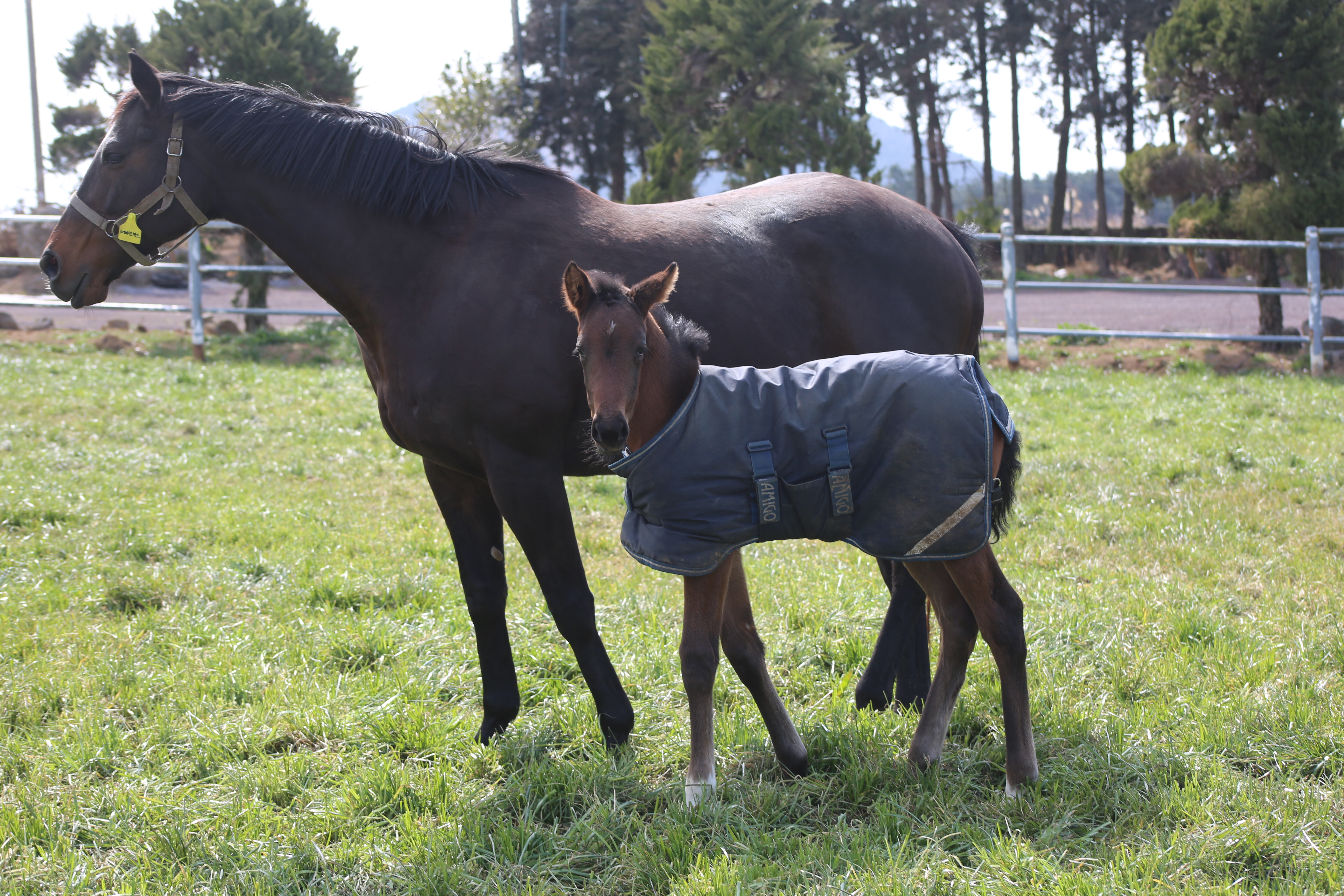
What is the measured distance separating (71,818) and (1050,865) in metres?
2.95

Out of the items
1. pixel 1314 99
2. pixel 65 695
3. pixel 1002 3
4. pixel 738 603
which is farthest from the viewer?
pixel 1002 3

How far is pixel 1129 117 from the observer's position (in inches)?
1335

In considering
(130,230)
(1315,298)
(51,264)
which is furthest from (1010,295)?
(51,264)

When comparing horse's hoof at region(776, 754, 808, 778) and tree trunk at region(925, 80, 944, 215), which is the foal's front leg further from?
tree trunk at region(925, 80, 944, 215)

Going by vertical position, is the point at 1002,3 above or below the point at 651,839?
above

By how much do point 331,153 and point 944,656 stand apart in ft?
9.55

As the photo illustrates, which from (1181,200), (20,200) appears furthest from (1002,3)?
(20,200)

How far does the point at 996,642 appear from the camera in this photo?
10.4 feet

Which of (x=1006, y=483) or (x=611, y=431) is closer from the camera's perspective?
(x=611, y=431)

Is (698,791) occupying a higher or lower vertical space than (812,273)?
lower

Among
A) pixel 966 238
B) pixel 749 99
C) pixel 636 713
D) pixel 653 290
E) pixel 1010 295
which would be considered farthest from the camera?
pixel 749 99

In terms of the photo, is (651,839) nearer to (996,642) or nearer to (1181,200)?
(996,642)

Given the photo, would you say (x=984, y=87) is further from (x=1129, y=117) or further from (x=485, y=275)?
(x=485, y=275)

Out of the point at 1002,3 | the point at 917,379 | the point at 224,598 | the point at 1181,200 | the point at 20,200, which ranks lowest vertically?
the point at 224,598
